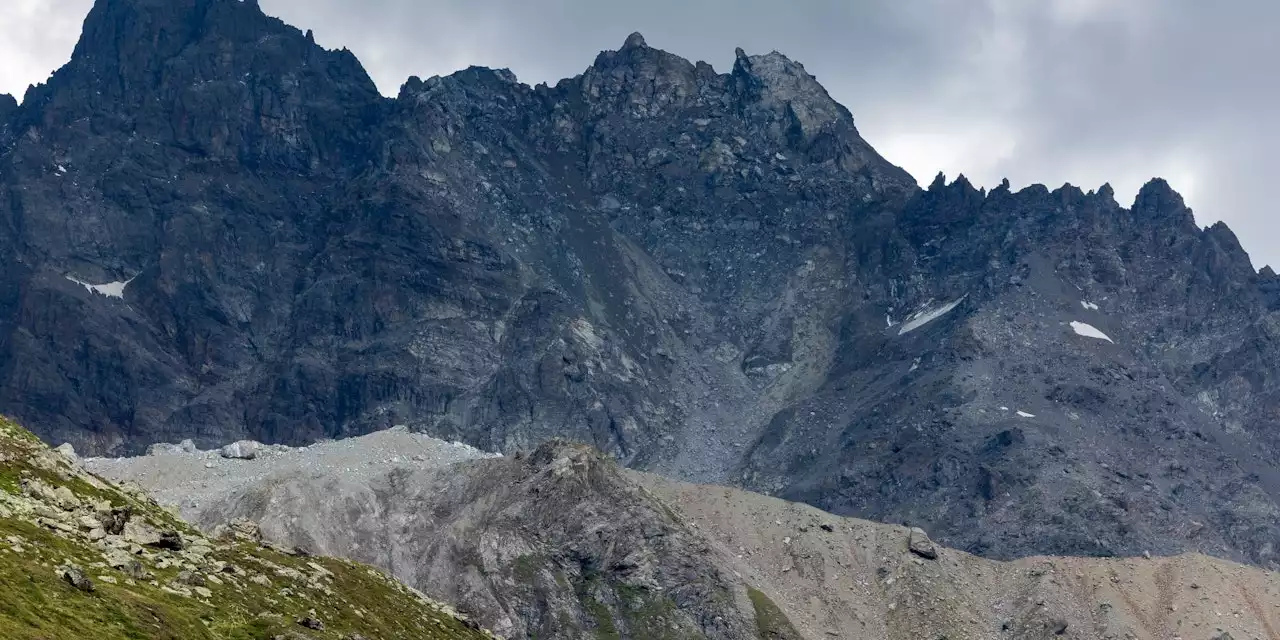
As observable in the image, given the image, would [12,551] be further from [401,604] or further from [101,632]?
A: [401,604]

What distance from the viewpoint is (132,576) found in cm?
7394

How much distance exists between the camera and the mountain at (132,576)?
65562 mm

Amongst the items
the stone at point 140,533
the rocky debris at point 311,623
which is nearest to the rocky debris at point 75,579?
the stone at point 140,533

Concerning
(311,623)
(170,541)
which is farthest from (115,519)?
(311,623)

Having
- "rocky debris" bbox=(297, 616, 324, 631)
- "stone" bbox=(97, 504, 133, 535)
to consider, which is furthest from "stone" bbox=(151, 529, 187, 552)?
"rocky debris" bbox=(297, 616, 324, 631)

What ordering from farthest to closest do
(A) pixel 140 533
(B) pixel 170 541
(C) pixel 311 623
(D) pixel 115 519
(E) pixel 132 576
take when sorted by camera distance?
(C) pixel 311 623, (B) pixel 170 541, (A) pixel 140 533, (D) pixel 115 519, (E) pixel 132 576

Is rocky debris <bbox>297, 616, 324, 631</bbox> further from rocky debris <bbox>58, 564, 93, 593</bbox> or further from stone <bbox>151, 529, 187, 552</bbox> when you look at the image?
rocky debris <bbox>58, 564, 93, 593</bbox>

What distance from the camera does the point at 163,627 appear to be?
224 ft

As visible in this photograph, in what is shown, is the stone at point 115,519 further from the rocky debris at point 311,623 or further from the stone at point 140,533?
the rocky debris at point 311,623

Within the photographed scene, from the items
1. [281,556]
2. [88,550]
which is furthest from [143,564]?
[281,556]

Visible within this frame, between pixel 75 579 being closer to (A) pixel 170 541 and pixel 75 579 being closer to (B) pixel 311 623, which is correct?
(A) pixel 170 541

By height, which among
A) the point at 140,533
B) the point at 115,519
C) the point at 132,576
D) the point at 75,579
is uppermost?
the point at 115,519

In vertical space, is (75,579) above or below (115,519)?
below

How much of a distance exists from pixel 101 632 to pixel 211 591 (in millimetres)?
15474
